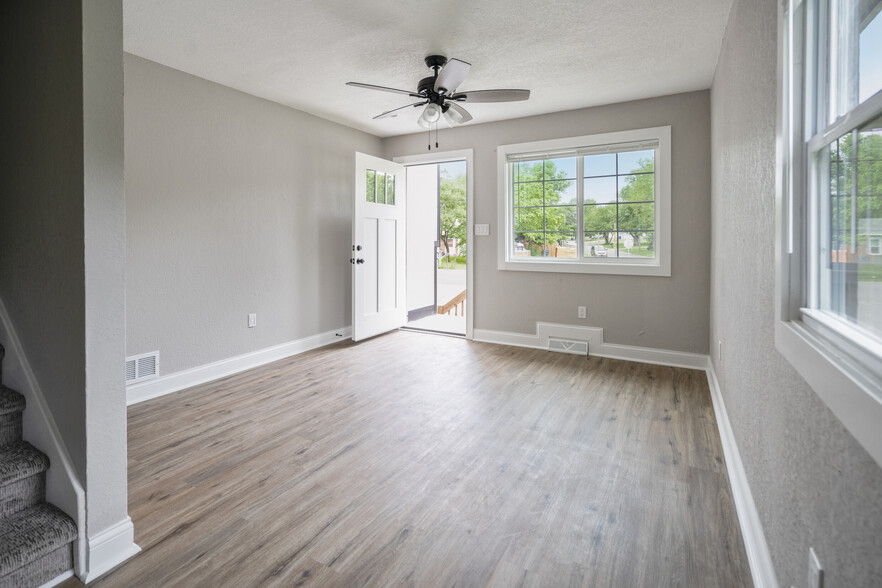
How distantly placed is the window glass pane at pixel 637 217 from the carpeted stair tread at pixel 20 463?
4389 mm

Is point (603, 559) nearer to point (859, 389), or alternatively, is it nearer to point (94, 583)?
point (859, 389)

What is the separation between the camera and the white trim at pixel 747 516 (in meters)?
1.42

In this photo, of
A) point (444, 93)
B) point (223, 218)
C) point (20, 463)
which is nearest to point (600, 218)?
point (444, 93)

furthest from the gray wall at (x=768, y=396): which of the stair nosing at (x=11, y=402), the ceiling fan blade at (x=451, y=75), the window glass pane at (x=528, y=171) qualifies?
the stair nosing at (x=11, y=402)

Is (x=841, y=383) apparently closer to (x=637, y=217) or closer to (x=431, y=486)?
(x=431, y=486)

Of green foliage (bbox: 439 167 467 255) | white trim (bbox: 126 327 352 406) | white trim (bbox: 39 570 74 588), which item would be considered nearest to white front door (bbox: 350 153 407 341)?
white trim (bbox: 126 327 352 406)

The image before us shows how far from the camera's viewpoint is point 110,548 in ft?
5.23

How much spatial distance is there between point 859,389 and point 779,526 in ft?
2.69

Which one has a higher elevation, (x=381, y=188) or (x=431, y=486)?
(x=381, y=188)

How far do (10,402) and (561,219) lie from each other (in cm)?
428

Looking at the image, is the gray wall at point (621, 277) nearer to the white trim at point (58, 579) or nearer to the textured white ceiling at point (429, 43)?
the textured white ceiling at point (429, 43)

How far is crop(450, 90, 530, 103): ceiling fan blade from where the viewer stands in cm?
310

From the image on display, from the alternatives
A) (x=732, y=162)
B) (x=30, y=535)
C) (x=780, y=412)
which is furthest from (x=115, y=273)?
(x=732, y=162)

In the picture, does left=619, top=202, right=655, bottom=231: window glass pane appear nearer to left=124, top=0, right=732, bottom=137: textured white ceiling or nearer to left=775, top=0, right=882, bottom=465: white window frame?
left=124, top=0, right=732, bottom=137: textured white ceiling
